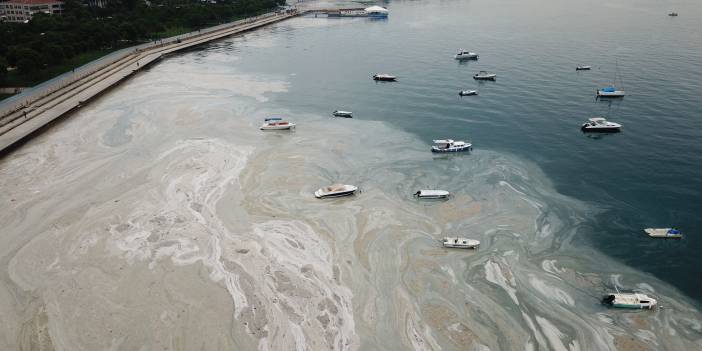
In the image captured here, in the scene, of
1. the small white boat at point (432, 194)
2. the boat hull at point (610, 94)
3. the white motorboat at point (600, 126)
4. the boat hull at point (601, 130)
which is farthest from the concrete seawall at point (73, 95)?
the boat hull at point (610, 94)

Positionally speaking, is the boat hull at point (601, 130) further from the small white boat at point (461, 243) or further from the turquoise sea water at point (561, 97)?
the small white boat at point (461, 243)

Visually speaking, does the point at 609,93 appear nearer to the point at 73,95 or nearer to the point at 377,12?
the point at 73,95

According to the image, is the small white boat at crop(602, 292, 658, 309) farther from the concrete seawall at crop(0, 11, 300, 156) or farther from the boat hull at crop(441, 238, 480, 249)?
the concrete seawall at crop(0, 11, 300, 156)

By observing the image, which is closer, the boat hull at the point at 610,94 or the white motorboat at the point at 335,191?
the white motorboat at the point at 335,191

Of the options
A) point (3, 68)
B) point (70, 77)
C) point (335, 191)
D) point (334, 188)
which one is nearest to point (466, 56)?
point (334, 188)

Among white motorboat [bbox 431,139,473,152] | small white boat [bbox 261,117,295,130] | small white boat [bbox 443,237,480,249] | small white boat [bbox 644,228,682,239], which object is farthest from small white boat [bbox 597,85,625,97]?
small white boat [bbox 443,237,480,249]
